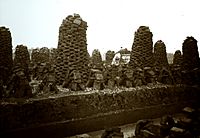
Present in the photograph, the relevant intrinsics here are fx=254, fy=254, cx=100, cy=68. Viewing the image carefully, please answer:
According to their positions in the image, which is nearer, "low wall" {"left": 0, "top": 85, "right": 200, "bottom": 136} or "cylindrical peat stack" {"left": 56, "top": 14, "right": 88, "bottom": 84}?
"low wall" {"left": 0, "top": 85, "right": 200, "bottom": 136}

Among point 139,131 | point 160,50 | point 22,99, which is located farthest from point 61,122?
point 160,50

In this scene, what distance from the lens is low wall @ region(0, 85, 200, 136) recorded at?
329 centimetres

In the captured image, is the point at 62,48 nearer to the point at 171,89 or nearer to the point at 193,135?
the point at 171,89

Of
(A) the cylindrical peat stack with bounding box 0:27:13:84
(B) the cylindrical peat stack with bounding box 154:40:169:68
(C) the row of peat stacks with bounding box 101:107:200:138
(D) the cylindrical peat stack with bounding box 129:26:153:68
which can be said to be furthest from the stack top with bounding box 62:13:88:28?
(B) the cylindrical peat stack with bounding box 154:40:169:68

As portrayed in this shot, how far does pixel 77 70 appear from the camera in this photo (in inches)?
182

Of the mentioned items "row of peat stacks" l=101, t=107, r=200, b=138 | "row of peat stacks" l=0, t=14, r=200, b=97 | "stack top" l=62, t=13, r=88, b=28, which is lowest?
"row of peat stacks" l=101, t=107, r=200, b=138

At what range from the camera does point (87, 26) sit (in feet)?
16.9

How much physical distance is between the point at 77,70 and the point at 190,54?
121 inches

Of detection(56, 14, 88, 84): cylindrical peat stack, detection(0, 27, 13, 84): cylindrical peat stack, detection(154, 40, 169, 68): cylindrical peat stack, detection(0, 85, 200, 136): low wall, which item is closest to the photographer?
detection(0, 85, 200, 136): low wall

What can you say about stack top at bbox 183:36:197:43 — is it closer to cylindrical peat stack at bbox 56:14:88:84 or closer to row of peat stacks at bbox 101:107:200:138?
cylindrical peat stack at bbox 56:14:88:84

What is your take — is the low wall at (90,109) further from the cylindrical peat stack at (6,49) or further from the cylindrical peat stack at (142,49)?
the cylindrical peat stack at (6,49)

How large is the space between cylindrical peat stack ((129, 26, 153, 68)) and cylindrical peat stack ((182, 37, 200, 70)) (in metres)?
0.84

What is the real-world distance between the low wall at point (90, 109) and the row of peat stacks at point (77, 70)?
0.27 m

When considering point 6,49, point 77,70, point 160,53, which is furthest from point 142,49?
point 6,49
